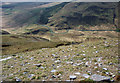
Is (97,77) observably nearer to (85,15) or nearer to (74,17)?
(74,17)

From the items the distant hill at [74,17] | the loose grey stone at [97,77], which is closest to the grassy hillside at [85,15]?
the distant hill at [74,17]

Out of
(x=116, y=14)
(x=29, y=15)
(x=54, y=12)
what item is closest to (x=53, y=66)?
(x=116, y=14)

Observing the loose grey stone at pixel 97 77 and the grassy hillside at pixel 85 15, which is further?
the grassy hillside at pixel 85 15

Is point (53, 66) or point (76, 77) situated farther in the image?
point (53, 66)

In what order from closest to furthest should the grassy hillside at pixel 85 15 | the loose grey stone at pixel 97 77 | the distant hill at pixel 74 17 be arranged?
the loose grey stone at pixel 97 77, the grassy hillside at pixel 85 15, the distant hill at pixel 74 17

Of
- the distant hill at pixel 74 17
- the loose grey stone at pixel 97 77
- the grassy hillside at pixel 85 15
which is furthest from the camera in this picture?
the distant hill at pixel 74 17

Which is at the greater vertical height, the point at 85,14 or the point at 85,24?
the point at 85,14

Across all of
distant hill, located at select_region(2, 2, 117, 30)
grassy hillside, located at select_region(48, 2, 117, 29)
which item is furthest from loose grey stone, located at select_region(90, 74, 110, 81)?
grassy hillside, located at select_region(48, 2, 117, 29)

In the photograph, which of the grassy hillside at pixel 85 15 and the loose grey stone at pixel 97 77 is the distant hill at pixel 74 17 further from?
the loose grey stone at pixel 97 77

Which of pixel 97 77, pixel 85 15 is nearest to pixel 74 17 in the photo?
pixel 85 15

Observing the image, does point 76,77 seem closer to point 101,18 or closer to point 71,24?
point 71,24

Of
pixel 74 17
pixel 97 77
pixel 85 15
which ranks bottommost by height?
pixel 74 17
